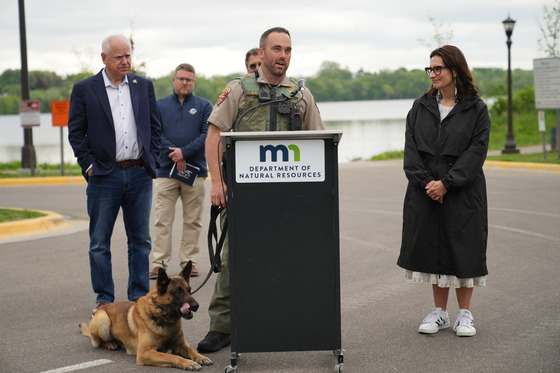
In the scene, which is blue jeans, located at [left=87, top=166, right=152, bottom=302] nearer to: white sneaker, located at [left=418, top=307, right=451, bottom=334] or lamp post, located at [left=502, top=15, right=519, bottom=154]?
white sneaker, located at [left=418, top=307, right=451, bottom=334]

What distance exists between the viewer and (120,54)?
6953mm

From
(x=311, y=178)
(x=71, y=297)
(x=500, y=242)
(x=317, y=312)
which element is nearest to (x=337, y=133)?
(x=311, y=178)

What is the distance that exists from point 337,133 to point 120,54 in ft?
8.40

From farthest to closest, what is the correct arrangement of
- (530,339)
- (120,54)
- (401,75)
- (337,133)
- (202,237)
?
(401,75) → (202,237) → (120,54) → (530,339) → (337,133)

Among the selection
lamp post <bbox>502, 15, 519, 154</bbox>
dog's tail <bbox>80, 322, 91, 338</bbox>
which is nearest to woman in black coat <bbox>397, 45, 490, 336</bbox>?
dog's tail <bbox>80, 322, 91, 338</bbox>

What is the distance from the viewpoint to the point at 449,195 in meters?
6.38

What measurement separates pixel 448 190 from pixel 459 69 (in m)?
0.95

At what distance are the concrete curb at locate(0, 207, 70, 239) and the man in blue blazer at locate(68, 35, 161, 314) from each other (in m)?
5.34

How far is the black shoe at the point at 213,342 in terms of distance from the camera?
5.98m

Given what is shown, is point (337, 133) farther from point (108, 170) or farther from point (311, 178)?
point (108, 170)

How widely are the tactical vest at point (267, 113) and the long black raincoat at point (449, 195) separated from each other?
3.83ft

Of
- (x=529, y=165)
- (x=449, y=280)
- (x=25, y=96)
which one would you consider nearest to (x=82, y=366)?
(x=449, y=280)

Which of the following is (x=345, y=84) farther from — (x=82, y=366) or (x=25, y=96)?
(x=82, y=366)

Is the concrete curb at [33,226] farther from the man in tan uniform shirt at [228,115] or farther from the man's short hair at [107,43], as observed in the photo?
the man in tan uniform shirt at [228,115]
